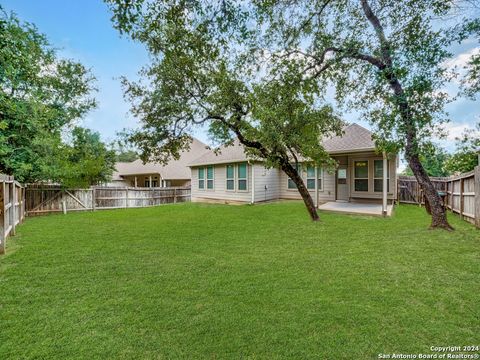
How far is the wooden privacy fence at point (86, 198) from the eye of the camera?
1159cm

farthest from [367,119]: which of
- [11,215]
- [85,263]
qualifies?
[11,215]

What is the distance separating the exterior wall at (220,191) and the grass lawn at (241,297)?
8172 mm

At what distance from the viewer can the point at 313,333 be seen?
236cm

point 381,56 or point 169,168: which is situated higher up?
point 381,56

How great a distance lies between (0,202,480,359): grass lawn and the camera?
2234mm

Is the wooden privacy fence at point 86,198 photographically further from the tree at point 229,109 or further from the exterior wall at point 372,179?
the exterior wall at point 372,179

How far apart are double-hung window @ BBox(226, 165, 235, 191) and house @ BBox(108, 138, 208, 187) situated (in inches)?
225

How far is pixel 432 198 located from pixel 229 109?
257 inches

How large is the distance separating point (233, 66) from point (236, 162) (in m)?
7.17

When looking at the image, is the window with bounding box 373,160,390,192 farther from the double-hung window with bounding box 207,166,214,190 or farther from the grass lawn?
the double-hung window with bounding box 207,166,214,190

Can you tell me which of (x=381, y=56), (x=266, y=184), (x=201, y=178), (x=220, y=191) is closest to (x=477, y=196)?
(x=381, y=56)

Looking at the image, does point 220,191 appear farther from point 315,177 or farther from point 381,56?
point 381,56

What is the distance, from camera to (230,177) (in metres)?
15.2

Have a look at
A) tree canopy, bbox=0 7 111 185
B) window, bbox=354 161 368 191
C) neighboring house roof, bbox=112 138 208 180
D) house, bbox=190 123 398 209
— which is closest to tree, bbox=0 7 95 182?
tree canopy, bbox=0 7 111 185
